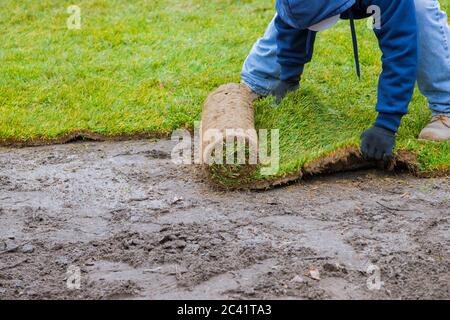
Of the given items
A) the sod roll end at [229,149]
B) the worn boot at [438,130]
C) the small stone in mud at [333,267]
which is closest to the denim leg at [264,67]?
the sod roll end at [229,149]

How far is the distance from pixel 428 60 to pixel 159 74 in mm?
2034

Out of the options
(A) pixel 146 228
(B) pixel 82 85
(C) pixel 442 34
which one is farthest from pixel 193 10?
(A) pixel 146 228

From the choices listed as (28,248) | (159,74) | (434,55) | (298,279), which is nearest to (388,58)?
(434,55)

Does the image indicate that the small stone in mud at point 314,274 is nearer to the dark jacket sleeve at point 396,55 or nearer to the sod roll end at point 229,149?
the sod roll end at point 229,149

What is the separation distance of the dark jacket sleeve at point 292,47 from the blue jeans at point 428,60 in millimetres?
196

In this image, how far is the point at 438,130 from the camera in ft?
14.1

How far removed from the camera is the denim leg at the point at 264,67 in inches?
185

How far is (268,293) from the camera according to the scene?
282cm

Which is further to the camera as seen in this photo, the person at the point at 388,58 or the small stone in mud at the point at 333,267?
the person at the point at 388,58

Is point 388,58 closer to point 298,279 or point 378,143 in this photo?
point 378,143

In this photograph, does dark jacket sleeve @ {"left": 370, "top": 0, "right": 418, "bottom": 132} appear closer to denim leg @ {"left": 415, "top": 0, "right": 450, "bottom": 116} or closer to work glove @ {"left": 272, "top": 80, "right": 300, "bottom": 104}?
denim leg @ {"left": 415, "top": 0, "right": 450, "bottom": 116}

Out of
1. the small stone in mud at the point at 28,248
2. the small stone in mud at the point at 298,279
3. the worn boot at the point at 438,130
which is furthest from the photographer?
the worn boot at the point at 438,130

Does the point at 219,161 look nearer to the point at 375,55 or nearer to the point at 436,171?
the point at 436,171

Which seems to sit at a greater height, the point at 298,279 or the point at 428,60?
the point at 428,60
